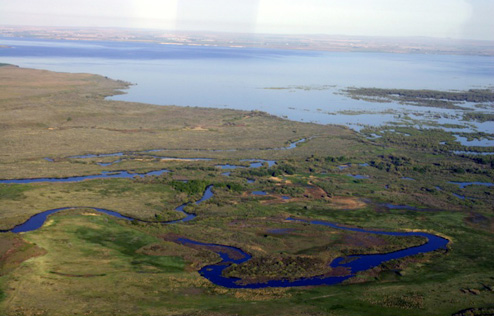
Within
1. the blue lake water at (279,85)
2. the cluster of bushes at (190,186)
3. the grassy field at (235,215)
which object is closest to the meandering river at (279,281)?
the grassy field at (235,215)

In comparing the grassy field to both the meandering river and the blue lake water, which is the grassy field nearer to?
the meandering river

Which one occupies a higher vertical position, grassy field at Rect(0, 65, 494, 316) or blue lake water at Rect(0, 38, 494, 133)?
blue lake water at Rect(0, 38, 494, 133)

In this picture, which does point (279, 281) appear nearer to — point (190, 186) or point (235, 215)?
point (235, 215)

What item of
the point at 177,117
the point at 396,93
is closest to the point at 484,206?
the point at 177,117

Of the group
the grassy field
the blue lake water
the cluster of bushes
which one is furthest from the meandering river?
the blue lake water

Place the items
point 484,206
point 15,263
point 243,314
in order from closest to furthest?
1. point 243,314
2. point 15,263
3. point 484,206

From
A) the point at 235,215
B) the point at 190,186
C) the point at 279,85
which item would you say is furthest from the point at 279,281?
the point at 279,85

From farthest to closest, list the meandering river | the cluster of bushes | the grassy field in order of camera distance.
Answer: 1. the cluster of bushes
2. the meandering river
3. the grassy field

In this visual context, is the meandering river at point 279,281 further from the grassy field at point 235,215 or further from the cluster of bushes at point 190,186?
the cluster of bushes at point 190,186

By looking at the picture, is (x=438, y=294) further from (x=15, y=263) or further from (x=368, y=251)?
(x=15, y=263)
